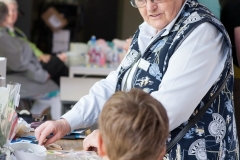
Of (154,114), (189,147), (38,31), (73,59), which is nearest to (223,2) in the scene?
(189,147)

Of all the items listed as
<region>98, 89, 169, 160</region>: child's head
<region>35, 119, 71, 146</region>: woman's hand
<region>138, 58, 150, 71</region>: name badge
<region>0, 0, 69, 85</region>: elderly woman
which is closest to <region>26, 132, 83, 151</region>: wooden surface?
<region>35, 119, 71, 146</region>: woman's hand

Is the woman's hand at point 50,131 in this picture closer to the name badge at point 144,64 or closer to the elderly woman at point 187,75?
the elderly woman at point 187,75

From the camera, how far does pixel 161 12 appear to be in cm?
220

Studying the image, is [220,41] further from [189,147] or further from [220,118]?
[189,147]

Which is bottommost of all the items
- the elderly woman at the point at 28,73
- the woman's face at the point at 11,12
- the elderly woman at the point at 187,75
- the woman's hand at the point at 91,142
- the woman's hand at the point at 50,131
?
the elderly woman at the point at 28,73

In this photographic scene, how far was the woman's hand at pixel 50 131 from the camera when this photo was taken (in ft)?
7.19

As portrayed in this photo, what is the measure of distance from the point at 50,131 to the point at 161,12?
2.26ft

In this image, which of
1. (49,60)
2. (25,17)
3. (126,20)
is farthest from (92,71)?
(126,20)

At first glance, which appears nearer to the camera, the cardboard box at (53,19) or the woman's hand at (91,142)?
the woman's hand at (91,142)

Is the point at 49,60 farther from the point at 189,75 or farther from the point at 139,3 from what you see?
the point at 189,75

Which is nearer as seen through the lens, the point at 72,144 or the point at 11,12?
the point at 72,144

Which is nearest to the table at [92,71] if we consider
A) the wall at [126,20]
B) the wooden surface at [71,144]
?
the wall at [126,20]

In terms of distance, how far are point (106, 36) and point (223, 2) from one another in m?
6.69

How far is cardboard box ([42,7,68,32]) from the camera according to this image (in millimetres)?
8805
